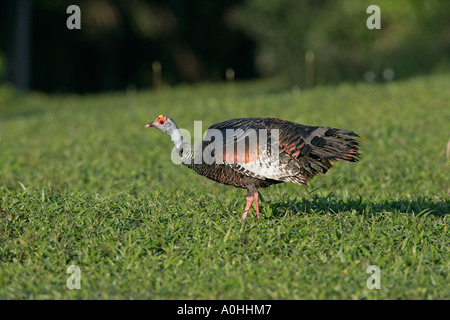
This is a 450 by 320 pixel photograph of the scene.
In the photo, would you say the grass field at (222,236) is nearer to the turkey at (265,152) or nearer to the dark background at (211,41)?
the turkey at (265,152)

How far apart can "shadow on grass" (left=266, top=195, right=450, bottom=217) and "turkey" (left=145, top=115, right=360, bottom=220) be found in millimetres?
534

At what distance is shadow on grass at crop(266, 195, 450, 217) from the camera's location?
632 centimetres

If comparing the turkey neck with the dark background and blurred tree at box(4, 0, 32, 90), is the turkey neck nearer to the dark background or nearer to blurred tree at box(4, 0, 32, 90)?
the dark background

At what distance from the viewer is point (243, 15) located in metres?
25.6

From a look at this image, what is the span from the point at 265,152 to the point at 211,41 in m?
23.9

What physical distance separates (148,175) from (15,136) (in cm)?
535

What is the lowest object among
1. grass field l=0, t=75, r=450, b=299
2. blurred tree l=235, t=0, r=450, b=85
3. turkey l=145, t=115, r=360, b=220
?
grass field l=0, t=75, r=450, b=299

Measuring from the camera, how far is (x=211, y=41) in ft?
95.3

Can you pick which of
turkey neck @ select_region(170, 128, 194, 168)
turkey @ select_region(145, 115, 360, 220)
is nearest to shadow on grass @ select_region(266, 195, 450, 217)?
turkey @ select_region(145, 115, 360, 220)

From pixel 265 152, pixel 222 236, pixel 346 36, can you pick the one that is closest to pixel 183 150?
pixel 265 152

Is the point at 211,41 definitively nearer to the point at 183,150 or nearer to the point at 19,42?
the point at 19,42

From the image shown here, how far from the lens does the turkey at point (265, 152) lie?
221 inches

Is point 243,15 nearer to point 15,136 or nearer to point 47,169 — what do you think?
point 15,136

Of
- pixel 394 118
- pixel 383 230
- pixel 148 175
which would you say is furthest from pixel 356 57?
pixel 383 230
